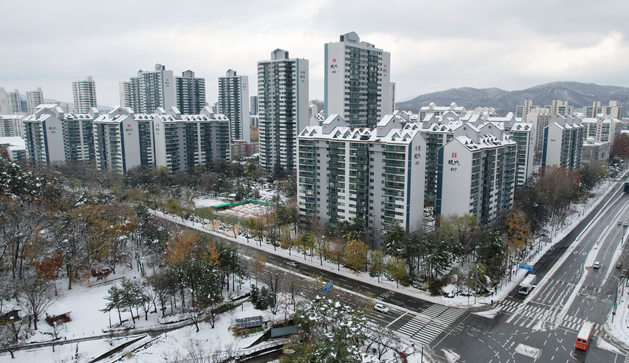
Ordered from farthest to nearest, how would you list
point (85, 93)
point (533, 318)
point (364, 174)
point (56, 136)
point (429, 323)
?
point (85, 93), point (56, 136), point (364, 174), point (533, 318), point (429, 323)

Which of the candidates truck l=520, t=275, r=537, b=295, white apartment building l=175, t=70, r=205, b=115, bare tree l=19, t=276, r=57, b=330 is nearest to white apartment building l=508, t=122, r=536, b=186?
truck l=520, t=275, r=537, b=295

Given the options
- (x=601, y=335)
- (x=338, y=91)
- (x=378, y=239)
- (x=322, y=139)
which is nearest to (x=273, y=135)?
(x=338, y=91)

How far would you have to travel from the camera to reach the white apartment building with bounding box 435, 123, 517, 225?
46.0m

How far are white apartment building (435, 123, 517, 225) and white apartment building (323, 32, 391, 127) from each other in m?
21.6

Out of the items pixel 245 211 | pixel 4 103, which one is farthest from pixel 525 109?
pixel 4 103

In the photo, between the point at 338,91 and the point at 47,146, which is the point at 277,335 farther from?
the point at 47,146

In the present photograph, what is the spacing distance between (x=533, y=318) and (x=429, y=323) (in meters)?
8.52

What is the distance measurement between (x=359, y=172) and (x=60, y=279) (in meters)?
31.3

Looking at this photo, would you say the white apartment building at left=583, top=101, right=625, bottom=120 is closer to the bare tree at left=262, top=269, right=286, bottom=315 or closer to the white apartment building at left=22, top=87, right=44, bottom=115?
the bare tree at left=262, top=269, right=286, bottom=315

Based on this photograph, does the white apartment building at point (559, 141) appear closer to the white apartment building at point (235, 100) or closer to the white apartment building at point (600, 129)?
the white apartment building at point (600, 129)

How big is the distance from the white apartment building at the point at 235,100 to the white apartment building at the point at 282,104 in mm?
32714

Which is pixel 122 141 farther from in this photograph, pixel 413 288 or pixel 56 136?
pixel 413 288

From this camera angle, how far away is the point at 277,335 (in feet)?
102

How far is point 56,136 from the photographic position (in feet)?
292
